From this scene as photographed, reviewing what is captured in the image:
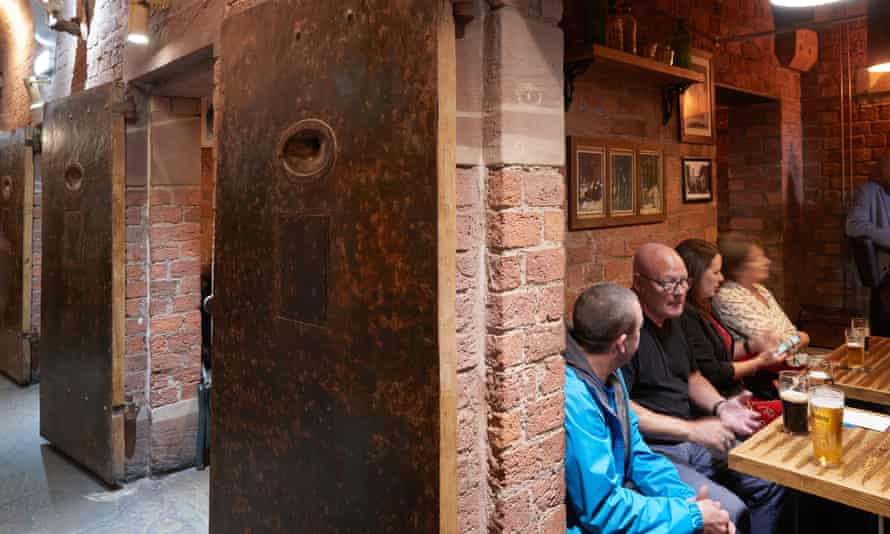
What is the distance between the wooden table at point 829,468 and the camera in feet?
4.99

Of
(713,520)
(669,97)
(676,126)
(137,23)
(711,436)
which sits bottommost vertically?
(713,520)

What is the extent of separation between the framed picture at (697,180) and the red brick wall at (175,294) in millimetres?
2630

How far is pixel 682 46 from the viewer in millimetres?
3408

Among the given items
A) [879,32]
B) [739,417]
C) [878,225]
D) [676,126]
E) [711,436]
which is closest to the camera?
[711,436]

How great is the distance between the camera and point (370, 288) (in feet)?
4.52

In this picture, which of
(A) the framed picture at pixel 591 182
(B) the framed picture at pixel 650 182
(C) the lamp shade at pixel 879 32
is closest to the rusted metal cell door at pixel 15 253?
(A) the framed picture at pixel 591 182

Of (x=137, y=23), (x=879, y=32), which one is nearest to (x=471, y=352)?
(x=137, y=23)

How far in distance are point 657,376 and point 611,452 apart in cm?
77

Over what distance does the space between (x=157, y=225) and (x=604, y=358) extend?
216cm

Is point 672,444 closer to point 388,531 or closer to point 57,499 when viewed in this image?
point 388,531

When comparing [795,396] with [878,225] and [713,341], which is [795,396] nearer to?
[713,341]

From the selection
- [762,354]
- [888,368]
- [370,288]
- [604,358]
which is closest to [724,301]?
[762,354]

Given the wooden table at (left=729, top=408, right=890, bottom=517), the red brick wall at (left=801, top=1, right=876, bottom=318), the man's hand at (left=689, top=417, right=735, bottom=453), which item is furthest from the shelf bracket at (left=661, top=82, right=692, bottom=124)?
the red brick wall at (left=801, top=1, right=876, bottom=318)

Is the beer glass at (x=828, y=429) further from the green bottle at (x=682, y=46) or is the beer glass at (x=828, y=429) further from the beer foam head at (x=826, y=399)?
the green bottle at (x=682, y=46)
